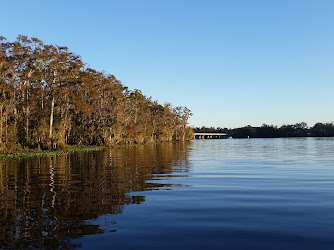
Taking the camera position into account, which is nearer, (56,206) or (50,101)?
(56,206)

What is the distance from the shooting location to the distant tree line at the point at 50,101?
43781mm

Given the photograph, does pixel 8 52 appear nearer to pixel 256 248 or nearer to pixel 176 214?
pixel 176 214

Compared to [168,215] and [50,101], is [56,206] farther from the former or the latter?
[50,101]

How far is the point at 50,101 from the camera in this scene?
5594cm

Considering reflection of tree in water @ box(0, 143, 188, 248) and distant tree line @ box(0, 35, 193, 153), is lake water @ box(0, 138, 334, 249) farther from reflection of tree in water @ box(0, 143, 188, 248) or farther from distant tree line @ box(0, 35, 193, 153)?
distant tree line @ box(0, 35, 193, 153)

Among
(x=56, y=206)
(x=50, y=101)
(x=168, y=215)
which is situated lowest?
(x=168, y=215)

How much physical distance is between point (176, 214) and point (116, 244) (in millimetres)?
3185

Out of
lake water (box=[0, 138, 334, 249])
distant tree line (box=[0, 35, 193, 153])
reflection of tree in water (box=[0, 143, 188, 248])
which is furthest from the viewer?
distant tree line (box=[0, 35, 193, 153])

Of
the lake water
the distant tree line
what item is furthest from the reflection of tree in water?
the distant tree line

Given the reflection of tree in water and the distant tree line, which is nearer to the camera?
the reflection of tree in water

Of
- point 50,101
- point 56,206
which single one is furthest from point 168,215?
point 50,101

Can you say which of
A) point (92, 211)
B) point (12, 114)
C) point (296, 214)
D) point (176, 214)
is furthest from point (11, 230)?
point (12, 114)

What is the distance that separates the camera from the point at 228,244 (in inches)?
276

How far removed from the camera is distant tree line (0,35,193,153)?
43.8 meters
